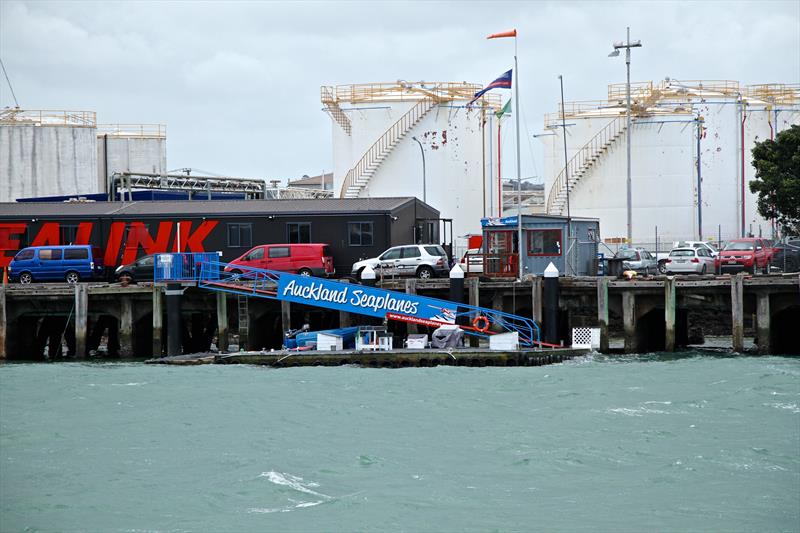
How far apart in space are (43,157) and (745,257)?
47.5 meters

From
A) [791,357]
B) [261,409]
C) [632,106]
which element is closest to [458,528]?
[261,409]

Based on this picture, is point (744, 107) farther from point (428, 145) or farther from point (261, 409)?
point (261, 409)

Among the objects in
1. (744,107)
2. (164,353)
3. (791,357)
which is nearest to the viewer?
(791,357)

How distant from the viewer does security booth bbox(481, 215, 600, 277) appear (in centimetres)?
4269

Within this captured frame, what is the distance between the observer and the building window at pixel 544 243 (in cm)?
4312

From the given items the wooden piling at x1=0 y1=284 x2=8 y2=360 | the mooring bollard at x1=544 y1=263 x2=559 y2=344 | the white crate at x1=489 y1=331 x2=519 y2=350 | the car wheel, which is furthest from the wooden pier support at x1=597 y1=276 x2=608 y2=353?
the wooden piling at x1=0 y1=284 x2=8 y2=360

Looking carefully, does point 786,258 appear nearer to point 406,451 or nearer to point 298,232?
point 298,232

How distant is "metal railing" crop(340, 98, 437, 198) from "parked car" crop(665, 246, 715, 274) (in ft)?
70.7

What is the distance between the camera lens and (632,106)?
68.3m

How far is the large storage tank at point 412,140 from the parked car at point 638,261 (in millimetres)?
16142

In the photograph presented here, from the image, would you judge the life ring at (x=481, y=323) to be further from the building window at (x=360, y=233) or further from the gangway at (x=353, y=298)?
the building window at (x=360, y=233)

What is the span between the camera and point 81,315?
132 ft

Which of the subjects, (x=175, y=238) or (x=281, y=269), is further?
(x=175, y=238)

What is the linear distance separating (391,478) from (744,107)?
5447cm
